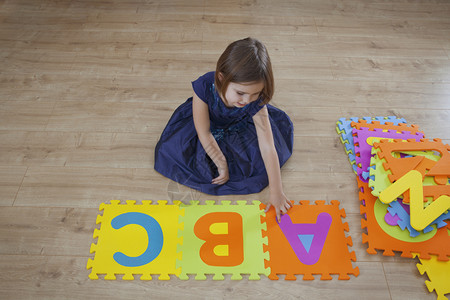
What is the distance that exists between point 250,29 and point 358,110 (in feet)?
2.59

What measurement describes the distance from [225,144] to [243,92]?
1.31ft

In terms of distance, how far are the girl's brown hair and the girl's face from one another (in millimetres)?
13

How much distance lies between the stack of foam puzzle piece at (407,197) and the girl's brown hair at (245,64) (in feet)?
1.96

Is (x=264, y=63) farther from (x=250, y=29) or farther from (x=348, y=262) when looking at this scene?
(x=250, y=29)

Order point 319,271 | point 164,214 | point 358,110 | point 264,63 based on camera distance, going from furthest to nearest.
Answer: point 358,110 → point 164,214 → point 319,271 → point 264,63

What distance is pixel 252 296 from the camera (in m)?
1.19

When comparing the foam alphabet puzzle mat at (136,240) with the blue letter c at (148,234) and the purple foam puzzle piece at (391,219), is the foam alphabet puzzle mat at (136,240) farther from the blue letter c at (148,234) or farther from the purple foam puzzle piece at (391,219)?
the purple foam puzzle piece at (391,219)

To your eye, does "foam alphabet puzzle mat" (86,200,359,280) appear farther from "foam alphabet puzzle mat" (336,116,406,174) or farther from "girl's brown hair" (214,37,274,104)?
"girl's brown hair" (214,37,274,104)

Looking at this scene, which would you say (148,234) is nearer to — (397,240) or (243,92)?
(243,92)

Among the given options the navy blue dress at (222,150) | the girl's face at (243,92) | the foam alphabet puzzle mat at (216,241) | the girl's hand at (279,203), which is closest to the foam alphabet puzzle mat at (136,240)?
the foam alphabet puzzle mat at (216,241)

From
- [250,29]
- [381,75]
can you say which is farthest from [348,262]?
[250,29]

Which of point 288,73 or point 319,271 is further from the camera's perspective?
point 288,73

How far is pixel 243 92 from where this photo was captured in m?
1.15

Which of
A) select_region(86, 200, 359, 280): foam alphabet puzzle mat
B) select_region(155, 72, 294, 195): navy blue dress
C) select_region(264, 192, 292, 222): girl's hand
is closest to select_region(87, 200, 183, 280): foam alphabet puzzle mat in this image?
select_region(86, 200, 359, 280): foam alphabet puzzle mat
